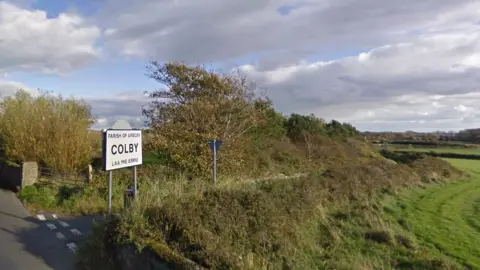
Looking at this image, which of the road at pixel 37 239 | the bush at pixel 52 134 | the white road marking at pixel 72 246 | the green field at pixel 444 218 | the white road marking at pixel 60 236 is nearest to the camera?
the road at pixel 37 239

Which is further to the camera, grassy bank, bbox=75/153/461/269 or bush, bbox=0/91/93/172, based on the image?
bush, bbox=0/91/93/172

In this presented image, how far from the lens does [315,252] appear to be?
34.7ft

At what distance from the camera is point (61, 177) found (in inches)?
774

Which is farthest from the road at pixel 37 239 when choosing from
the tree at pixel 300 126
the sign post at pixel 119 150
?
the tree at pixel 300 126

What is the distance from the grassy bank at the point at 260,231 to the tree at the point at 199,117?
4237 mm

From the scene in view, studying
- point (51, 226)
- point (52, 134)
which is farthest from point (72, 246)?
point (52, 134)

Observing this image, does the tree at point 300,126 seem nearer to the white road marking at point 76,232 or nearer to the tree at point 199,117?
the tree at point 199,117

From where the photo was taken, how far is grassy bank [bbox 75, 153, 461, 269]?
23.9 ft

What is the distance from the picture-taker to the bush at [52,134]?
2131 centimetres

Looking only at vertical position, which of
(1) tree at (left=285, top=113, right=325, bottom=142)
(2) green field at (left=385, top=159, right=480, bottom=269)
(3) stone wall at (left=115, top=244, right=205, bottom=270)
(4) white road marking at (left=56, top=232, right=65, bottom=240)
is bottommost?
(2) green field at (left=385, top=159, right=480, bottom=269)

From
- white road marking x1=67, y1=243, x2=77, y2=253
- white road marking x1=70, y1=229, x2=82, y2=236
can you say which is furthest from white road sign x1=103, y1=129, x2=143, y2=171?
white road marking x1=70, y1=229, x2=82, y2=236

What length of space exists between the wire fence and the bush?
2.29 feet

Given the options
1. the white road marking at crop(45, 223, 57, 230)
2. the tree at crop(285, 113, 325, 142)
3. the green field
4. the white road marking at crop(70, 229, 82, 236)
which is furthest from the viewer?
the tree at crop(285, 113, 325, 142)

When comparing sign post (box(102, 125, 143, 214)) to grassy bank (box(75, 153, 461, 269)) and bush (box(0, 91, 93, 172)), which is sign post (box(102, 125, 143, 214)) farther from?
bush (box(0, 91, 93, 172))
